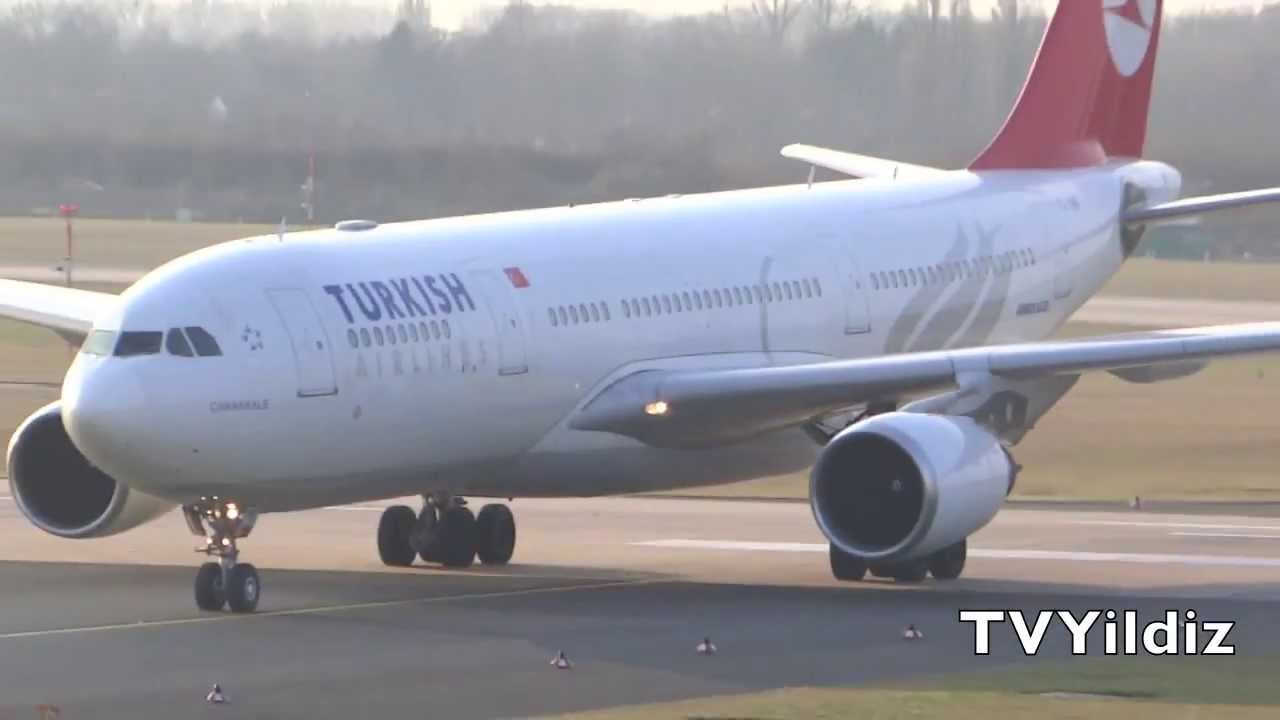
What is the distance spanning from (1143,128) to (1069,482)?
4.88 m

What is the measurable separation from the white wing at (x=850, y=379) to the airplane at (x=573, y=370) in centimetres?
3

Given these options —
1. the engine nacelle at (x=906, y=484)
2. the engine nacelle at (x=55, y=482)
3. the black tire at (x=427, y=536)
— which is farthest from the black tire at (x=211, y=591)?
the engine nacelle at (x=906, y=484)

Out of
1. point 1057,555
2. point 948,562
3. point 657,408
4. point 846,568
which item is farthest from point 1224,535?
point 657,408

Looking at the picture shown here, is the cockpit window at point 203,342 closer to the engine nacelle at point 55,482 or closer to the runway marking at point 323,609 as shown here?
the runway marking at point 323,609

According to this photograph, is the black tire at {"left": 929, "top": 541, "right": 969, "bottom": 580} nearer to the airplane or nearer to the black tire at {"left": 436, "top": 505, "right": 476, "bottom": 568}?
the airplane

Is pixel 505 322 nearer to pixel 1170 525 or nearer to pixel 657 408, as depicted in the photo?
pixel 657 408

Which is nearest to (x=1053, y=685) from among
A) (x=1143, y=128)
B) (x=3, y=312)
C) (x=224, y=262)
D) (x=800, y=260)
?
(x=224, y=262)

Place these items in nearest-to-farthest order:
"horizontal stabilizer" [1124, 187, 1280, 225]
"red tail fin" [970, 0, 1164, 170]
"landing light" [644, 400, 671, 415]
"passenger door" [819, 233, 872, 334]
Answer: "landing light" [644, 400, 671, 415]
"passenger door" [819, 233, 872, 334]
"horizontal stabilizer" [1124, 187, 1280, 225]
"red tail fin" [970, 0, 1164, 170]

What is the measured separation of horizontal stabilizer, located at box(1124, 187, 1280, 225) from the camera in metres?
31.1

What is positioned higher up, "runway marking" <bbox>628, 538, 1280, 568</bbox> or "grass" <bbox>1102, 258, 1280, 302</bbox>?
"runway marking" <bbox>628, 538, 1280, 568</bbox>

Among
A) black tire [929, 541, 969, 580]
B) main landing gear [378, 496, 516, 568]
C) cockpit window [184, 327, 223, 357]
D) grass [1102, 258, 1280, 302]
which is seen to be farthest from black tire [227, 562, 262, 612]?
grass [1102, 258, 1280, 302]

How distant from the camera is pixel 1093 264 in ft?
109

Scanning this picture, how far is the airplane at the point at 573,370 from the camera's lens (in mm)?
23094

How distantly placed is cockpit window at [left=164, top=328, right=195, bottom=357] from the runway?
6.87 ft
